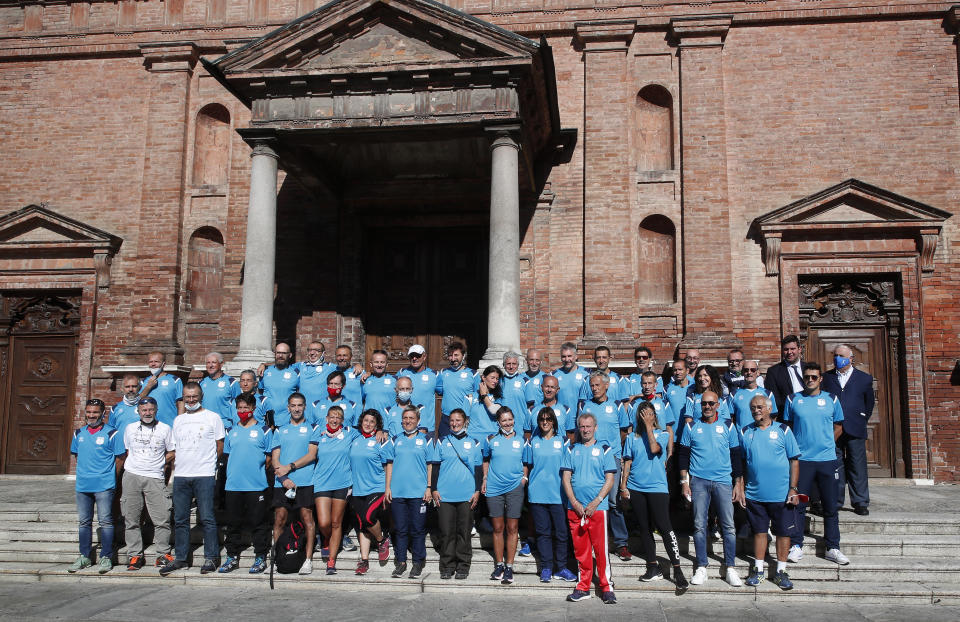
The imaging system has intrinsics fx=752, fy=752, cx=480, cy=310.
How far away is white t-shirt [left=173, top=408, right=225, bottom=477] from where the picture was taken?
7895 mm

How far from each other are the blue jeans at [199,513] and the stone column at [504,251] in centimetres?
407

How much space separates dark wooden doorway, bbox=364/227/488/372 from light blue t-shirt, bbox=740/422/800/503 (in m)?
6.71

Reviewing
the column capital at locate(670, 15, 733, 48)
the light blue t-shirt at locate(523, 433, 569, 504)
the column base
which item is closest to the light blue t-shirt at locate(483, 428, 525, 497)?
the light blue t-shirt at locate(523, 433, 569, 504)

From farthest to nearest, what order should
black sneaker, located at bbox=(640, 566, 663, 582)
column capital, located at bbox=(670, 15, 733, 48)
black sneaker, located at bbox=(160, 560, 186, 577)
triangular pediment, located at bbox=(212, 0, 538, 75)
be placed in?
column capital, located at bbox=(670, 15, 733, 48), triangular pediment, located at bbox=(212, 0, 538, 75), black sneaker, located at bbox=(160, 560, 186, 577), black sneaker, located at bbox=(640, 566, 663, 582)

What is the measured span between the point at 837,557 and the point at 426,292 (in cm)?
828

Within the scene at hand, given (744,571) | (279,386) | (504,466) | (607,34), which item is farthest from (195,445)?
(607,34)

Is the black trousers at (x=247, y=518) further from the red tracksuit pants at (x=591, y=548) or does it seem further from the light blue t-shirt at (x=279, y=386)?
the red tracksuit pants at (x=591, y=548)

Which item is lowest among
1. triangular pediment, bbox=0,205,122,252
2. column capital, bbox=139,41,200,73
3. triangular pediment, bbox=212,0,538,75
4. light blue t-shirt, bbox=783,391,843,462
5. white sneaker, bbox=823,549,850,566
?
white sneaker, bbox=823,549,850,566

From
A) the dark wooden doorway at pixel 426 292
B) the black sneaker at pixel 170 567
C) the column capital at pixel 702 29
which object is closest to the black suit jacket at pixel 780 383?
the dark wooden doorway at pixel 426 292

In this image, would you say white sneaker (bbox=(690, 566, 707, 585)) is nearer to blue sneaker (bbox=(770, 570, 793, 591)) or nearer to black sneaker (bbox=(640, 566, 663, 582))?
black sneaker (bbox=(640, 566, 663, 582))

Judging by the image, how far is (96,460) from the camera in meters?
8.17

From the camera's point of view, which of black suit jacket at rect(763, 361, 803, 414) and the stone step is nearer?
the stone step

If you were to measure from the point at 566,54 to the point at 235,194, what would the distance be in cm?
667

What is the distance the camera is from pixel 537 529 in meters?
7.38
